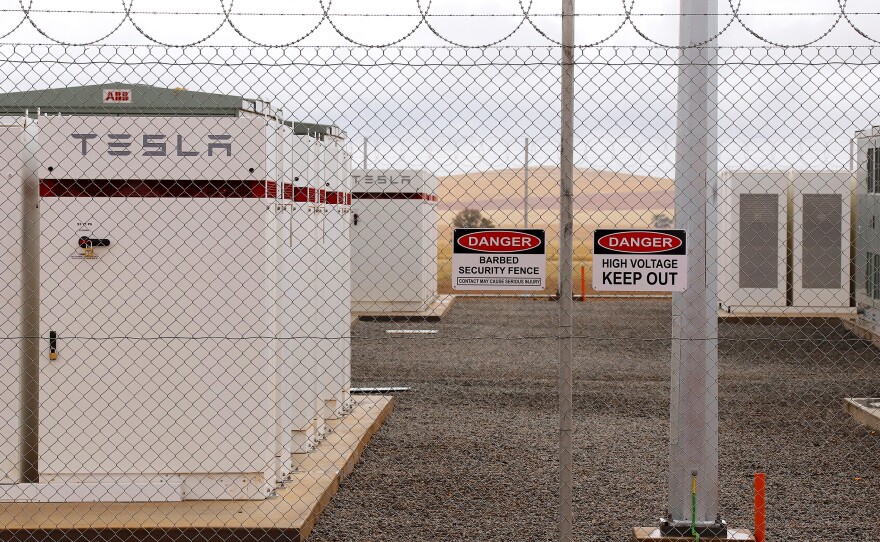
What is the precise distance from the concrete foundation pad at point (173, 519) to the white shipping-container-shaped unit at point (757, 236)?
13468 mm

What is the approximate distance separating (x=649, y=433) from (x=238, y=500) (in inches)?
161

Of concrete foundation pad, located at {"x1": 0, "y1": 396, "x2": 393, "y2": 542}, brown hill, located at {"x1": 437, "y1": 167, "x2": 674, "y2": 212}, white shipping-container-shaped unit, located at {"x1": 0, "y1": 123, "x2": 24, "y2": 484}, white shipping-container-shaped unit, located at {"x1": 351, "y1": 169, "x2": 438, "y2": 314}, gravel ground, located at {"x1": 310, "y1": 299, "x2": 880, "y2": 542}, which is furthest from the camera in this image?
Answer: white shipping-container-shaped unit, located at {"x1": 351, "y1": 169, "x2": 438, "y2": 314}

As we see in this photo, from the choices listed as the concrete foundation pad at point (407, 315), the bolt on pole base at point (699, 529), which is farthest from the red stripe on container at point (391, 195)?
the bolt on pole base at point (699, 529)

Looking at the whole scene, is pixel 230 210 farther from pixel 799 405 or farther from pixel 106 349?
pixel 799 405

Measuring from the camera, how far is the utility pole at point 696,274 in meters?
5.13

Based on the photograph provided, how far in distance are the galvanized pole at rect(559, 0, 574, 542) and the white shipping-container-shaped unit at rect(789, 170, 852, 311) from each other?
1437 centimetres

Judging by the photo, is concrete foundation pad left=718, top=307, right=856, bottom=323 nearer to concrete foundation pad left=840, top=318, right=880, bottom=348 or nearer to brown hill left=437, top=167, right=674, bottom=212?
concrete foundation pad left=840, top=318, right=880, bottom=348

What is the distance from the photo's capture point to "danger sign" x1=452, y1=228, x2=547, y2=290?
464 cm

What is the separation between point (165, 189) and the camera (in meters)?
5.93

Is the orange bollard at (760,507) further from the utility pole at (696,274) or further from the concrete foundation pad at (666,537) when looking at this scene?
the utility pole at (696,274)

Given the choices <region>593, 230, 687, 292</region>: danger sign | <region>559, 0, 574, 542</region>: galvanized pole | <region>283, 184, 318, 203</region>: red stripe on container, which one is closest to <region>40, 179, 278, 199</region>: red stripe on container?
<region>283, 184, 318, 203</region>: red stripe on container

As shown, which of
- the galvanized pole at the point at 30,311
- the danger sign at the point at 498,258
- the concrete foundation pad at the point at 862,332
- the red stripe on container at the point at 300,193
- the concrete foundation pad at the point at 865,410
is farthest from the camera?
the concrete foundation pad at the point at 862,332

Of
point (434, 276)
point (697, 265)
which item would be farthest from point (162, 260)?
point (434, 276)

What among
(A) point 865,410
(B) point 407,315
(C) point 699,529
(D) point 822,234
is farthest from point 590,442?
(D) point 822,234
